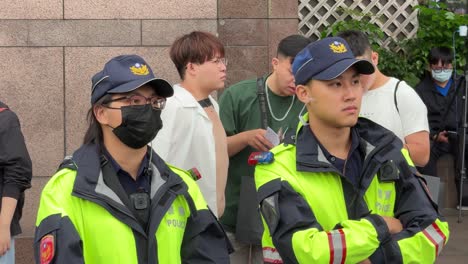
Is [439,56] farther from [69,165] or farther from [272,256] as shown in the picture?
[69,165]

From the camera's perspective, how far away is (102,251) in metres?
3.46

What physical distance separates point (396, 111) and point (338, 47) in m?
1.51

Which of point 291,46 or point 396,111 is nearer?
point 396,111

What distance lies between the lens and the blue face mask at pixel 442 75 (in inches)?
400

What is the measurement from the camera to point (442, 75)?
10.2 m

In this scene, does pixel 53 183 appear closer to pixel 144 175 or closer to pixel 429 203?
pixel 144 175

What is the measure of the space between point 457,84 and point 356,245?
282 inches

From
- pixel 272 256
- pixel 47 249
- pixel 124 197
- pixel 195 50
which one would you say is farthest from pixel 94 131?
pixel 195 50

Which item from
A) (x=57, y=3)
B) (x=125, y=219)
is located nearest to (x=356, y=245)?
(x=125, y=219)

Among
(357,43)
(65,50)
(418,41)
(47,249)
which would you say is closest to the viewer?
(47,249)

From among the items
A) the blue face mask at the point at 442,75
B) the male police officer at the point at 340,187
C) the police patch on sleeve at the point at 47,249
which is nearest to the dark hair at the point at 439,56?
the blue face mask at the point at 442,75

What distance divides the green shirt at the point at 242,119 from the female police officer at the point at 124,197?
199 cm

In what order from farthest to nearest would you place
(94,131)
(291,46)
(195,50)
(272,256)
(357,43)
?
(291,46) < (195,50) < (357,43) < (272,256) < (94,131)

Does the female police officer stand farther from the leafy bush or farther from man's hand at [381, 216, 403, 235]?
the leafy bush
